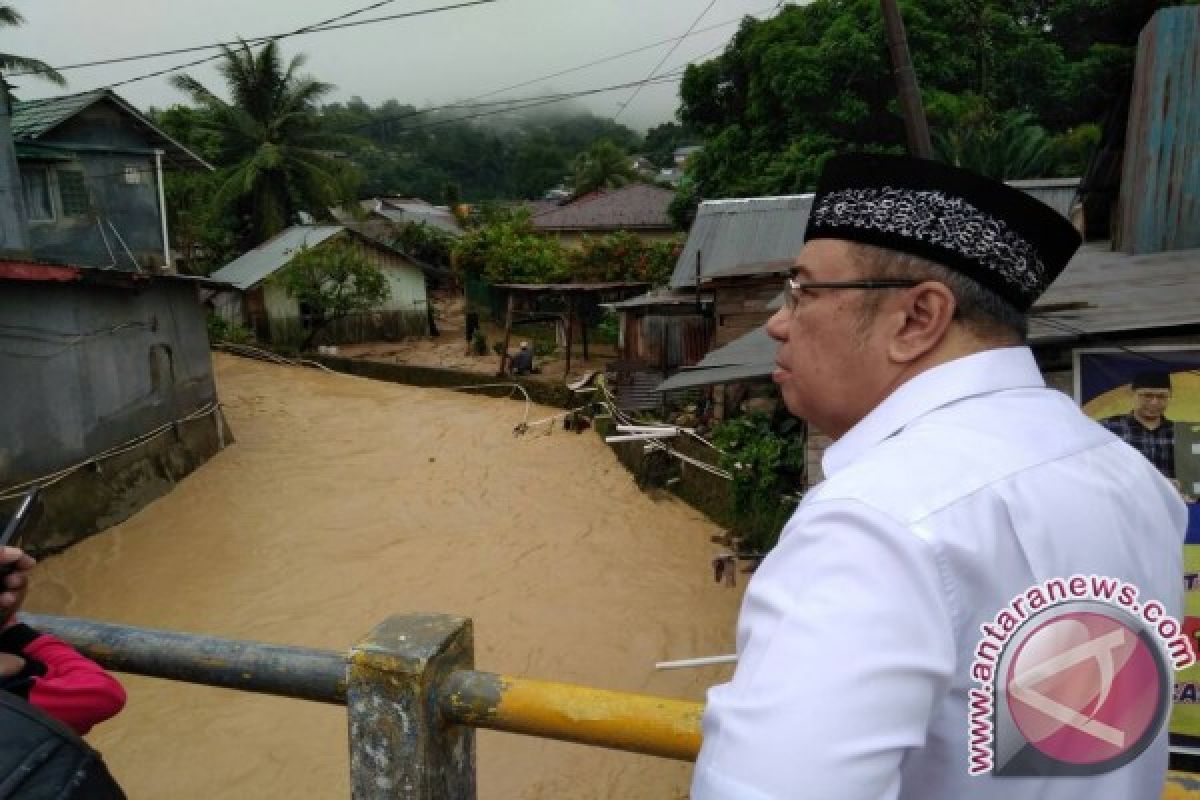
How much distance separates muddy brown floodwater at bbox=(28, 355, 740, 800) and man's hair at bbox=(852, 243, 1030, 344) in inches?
235

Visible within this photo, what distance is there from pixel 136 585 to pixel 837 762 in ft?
37.1

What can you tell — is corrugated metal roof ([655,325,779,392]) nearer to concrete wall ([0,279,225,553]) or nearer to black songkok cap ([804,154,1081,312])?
black songkok cap ([804,154,1081,312])

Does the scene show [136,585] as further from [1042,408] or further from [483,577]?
[1042,408]

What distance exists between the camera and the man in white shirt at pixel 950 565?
75 centimetres

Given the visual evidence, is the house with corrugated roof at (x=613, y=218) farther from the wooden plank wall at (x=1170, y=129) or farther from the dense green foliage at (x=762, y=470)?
the wooden plank wall at (x=1170, y=129)

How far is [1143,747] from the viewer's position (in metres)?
0.92

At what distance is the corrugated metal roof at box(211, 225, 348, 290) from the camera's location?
954 inches

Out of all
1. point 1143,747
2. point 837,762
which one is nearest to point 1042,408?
point 1143,747

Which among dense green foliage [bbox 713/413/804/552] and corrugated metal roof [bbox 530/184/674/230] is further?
corrugated metal roof [bbox 530/184/674/230]

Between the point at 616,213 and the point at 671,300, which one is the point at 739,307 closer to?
the point at 671,300

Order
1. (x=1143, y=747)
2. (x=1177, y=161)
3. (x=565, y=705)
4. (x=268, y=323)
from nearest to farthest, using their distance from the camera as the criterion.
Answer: (x=1143, y=747) → (x=565, y=705) → (x=1177, y=161) → (x=268, y=323)

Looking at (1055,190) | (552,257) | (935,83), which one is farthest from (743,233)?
(552,257)

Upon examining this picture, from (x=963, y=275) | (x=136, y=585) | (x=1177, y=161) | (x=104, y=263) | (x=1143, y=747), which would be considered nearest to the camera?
(x=1143, y=747)

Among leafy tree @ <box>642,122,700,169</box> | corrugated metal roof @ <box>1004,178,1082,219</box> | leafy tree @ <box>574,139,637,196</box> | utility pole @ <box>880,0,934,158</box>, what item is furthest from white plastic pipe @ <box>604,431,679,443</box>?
leafy tree @ <box>642,122,700,169</box>
